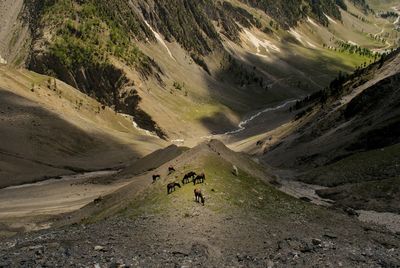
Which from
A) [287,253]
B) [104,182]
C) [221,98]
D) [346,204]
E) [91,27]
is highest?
[91,27]

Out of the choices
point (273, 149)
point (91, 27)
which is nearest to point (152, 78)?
point (91, 27)

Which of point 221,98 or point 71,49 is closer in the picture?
point 71,49

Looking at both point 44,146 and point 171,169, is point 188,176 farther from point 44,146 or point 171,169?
point 44,146

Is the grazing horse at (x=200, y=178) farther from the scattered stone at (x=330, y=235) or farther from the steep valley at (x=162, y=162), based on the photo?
the scattered stone at (x=330, y=235)

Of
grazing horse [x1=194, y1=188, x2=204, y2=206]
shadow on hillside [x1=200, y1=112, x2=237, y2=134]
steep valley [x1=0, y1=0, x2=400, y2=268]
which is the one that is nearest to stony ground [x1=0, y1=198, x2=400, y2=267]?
steep valley [x1=0, y1=0, x2=400, y2=268]

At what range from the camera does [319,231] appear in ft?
115

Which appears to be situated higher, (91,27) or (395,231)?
(91,27)

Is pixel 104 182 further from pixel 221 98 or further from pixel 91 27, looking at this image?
pixel 221 98

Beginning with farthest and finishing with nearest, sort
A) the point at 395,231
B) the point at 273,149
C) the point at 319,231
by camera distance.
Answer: the point at 273,149
the point at 395,231
the point at 319,231

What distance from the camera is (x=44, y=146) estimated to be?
4122 inches

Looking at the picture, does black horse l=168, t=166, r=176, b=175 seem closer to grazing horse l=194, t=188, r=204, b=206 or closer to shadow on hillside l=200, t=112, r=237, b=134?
grazing horse l=194, t=188, r=204, b=206

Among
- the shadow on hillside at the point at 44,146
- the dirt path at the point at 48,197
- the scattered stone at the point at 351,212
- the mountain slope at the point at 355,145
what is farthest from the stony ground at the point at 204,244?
the shadow on hillside at the point at 44,146

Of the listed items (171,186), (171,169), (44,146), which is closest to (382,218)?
(171,169)

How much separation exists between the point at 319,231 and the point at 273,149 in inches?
2640
